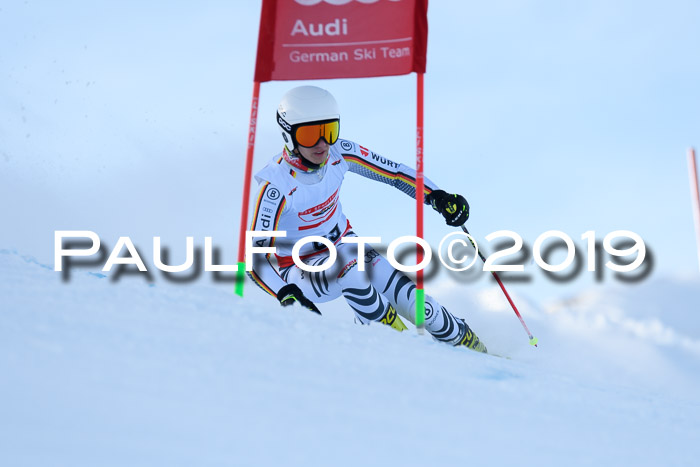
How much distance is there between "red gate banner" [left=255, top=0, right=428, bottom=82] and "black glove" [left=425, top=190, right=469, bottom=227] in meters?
1.07

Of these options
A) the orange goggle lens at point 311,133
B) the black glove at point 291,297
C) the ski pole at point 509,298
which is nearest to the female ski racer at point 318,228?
the orange goggle lens at point 311,133

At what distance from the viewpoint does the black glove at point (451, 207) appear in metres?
5.56

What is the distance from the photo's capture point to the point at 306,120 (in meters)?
4.96

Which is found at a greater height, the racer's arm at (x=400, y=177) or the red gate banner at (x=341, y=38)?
the red gate banner at (x=341, y=38)

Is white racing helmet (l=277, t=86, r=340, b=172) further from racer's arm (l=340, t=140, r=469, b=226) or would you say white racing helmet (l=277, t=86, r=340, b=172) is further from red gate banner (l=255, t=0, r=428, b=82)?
racer's arm (l=340, t=140, r=469, b=226)

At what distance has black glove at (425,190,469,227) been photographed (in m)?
5.56

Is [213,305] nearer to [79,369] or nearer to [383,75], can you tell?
[79,369]

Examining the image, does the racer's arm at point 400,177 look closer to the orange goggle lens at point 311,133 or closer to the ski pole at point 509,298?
the ski pole at point 509,298

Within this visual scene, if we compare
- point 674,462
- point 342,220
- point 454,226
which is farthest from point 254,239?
point 674,462

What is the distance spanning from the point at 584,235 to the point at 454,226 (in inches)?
38.9

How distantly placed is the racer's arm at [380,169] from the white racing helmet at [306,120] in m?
0.48

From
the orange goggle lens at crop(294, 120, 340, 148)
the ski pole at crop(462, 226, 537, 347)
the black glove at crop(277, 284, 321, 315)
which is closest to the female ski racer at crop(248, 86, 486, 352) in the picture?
the orange goggle lens at crop(294, 120, 340, 148)

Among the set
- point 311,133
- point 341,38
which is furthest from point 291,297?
point 341,38

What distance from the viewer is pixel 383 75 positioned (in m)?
5.00
